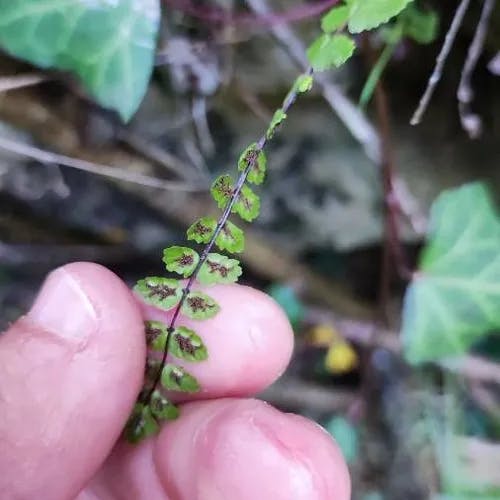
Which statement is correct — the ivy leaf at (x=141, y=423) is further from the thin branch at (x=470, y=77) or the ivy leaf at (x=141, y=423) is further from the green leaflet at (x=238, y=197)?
the thin branch at (x=470, y=77)

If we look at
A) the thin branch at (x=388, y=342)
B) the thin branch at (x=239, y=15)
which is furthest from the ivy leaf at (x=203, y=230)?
the thin branch at (x=388, y=342)

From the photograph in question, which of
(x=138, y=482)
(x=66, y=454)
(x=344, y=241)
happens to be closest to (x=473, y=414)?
(x=344, y=241)

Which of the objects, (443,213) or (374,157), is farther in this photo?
(374,157)

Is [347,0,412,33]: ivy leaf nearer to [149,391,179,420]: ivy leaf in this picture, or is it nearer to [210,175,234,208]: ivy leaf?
[210,175,234,208]: ivy leaf

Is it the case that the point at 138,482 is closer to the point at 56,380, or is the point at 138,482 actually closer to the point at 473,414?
the point at 56,380

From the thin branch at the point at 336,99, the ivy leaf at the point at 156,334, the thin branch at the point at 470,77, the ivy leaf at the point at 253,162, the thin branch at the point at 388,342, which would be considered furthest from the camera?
the thin branch at the point at 388,342

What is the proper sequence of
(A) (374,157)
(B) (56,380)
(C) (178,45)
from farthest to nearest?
(A) (374,157)
(C) (178,45)
(B) (56,380)
